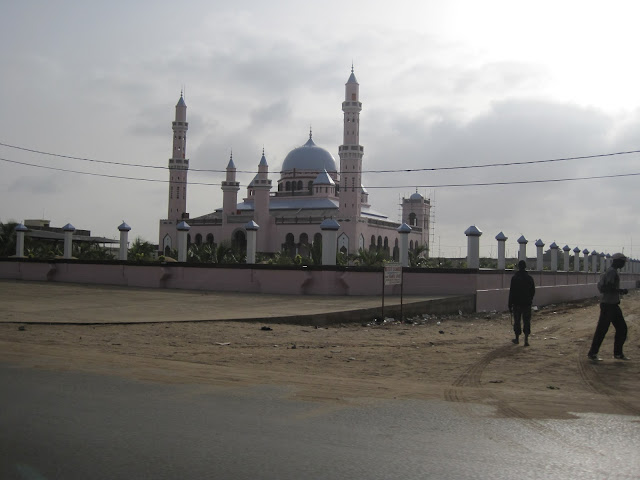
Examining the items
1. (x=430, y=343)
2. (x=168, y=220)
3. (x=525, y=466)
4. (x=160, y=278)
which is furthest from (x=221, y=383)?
(x=168, y=220)

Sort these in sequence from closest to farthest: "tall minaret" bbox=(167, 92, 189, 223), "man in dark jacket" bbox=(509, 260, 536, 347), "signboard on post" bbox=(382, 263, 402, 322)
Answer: "man in dark jacket" bbox=(509, 260, 536, 347) → "signboard on post" bbox=(382, 263, 402, 322) → "tall minaret" bbox=(167, 92, 189, 223)

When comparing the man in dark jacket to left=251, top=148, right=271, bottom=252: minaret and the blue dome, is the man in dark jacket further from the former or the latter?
the blue dome

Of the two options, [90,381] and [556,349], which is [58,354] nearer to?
[90,381]

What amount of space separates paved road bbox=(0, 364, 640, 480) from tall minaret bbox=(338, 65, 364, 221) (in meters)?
55.2

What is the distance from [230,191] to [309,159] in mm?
10644

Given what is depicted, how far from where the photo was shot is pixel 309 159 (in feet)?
256

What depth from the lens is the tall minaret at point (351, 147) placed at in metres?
61.5

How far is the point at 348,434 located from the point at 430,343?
7388mm

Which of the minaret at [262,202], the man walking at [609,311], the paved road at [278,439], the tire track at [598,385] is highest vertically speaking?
the minaret at [262,202]

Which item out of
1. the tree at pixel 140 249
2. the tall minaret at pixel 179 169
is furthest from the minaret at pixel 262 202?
the tree at pixel 140 249

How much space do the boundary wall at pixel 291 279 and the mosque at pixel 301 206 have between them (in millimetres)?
35555

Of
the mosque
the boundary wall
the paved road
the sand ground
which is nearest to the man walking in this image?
the sand ground

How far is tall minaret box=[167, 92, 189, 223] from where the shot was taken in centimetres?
6806

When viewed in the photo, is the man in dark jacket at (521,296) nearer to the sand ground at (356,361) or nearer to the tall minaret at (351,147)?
the sand ground at (356,361)
